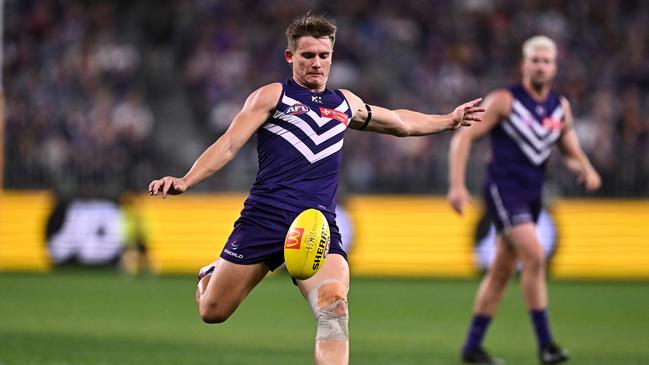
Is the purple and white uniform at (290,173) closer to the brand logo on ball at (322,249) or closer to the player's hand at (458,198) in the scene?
the brand logo on ball at (322,249)

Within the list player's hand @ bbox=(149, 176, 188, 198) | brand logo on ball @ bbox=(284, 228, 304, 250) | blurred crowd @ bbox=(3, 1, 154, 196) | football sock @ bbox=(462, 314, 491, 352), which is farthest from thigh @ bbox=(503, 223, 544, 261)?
blurred crowd @ bbox=(3, 1, 154, 196)

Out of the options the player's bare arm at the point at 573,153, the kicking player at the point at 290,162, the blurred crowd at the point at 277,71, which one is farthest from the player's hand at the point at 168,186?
the blurred crowd at the point at 277,71

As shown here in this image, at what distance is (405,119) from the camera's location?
23.0ft

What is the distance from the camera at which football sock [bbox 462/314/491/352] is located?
927 centimetres

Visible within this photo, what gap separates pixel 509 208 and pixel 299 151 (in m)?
3.34

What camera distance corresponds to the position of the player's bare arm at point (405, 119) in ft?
22.5

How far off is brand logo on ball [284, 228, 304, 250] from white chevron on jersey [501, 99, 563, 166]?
12.5ft

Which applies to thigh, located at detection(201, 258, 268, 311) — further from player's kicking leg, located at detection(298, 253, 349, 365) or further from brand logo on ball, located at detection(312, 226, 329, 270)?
brand logo on ball, located at detection(312, 226, 329, 270)

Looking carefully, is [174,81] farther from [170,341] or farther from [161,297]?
[170,341]

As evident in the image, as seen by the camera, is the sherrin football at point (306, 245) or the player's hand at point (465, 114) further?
the player's hand at point (465, 114)

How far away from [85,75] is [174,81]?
175cm

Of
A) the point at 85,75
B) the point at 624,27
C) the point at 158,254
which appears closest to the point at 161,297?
the point at 158,254

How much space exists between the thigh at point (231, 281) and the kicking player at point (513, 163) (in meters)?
3.12

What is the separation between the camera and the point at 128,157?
66.0ft
